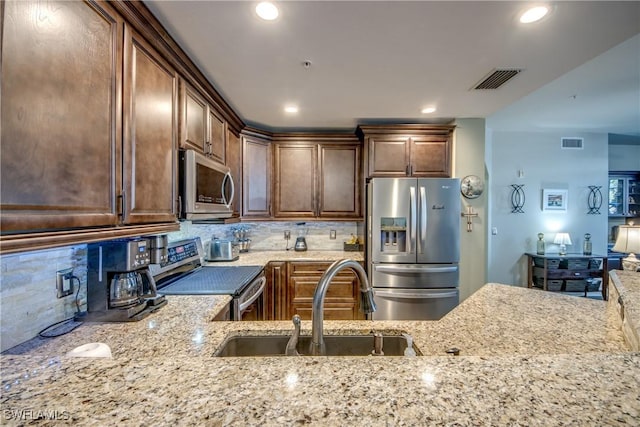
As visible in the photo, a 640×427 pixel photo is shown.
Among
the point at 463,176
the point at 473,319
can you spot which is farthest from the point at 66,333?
the point at 463,176

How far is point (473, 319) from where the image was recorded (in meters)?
1.19

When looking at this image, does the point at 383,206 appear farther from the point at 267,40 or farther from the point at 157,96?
the point at 157,96

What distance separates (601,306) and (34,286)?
2.50 meters

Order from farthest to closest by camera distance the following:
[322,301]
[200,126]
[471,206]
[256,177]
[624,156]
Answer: [624,156] < [256,177] < [471,206] < [200,126] < [322,301]

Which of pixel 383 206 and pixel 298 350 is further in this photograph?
pixel 383 206

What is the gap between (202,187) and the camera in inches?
74.0

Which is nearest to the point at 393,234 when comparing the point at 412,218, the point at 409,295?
the point at 412,218

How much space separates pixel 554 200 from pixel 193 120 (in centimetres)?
546

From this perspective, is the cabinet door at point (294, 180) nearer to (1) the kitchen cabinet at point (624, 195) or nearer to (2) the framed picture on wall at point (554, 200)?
(2) the framed picture on wall at point (554, 200)

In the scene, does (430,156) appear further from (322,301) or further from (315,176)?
(322,301)

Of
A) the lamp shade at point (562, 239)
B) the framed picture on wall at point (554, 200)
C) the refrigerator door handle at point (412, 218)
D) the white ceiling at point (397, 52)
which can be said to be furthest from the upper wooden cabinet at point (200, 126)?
the lamp shade at point (562, 239)

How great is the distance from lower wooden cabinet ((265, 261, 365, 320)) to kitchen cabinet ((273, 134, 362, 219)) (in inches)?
27.0

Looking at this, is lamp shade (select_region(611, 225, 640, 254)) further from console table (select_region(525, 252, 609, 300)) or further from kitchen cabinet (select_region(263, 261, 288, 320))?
kitchen cabinet (select_region(263, 261, 288, 320))

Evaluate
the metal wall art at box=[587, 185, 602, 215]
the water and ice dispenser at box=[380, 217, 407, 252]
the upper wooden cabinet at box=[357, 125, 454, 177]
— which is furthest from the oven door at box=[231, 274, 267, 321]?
the metal wall art at box=[587, 185, 602, 215]
